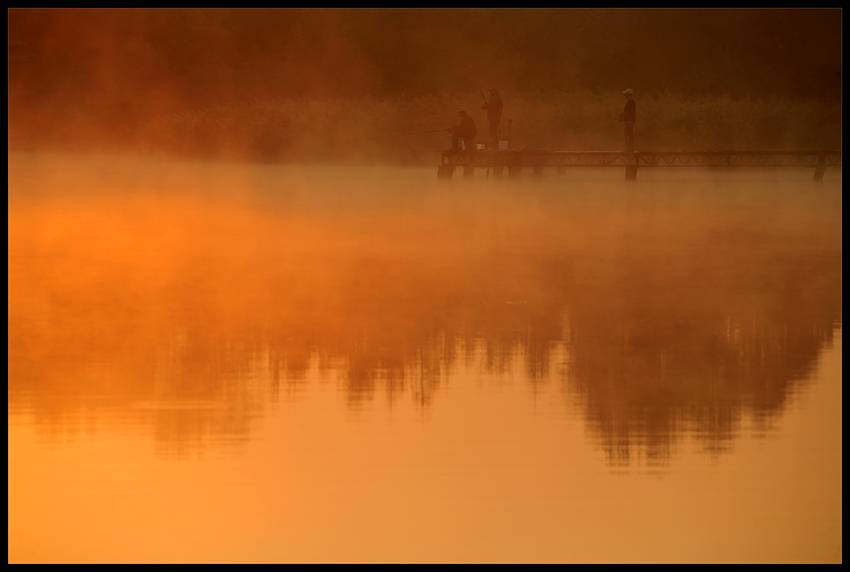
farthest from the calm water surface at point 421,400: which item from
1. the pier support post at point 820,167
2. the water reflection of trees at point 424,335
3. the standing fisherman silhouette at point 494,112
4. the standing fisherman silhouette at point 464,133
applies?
the standing fisherman silhouette at point 494,112

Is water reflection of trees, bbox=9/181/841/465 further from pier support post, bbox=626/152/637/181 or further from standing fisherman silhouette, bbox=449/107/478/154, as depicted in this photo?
pier support post, bbox=626/152/637/181

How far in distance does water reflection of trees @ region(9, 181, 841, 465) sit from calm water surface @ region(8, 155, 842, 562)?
0.01 meters

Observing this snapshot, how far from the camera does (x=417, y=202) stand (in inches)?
349

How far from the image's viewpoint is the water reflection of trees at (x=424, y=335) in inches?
112

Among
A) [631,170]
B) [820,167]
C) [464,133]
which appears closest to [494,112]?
[464,133]

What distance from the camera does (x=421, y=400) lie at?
9.51 feet

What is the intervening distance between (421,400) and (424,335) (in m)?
0.80

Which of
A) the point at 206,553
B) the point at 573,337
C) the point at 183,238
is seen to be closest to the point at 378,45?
the point at 183,238

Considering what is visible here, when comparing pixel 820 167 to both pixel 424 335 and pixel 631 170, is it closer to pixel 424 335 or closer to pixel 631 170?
pixel 631 170

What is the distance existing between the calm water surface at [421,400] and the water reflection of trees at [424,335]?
14mm

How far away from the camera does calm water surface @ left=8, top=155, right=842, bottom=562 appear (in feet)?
7.30

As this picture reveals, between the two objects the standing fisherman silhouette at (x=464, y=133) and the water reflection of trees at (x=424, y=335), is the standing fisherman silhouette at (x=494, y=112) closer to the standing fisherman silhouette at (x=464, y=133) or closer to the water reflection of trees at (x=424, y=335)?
the standing fisherman silhouette at (x=464, y=133)

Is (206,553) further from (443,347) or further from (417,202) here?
(417,202)

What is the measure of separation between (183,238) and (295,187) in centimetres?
441
